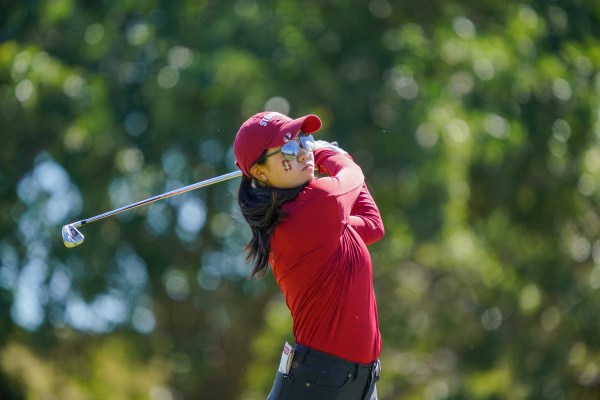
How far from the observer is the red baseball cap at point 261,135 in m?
4.11

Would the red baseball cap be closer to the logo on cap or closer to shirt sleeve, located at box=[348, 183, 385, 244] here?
the logo on cap

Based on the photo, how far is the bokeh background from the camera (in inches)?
443

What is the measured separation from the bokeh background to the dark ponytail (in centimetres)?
657

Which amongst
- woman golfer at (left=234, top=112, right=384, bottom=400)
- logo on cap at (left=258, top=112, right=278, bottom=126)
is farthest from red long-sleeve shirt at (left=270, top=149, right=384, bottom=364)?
logo on cap at (left=258, top=112, right=278, bottom=126)

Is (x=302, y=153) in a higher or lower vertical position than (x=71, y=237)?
higher

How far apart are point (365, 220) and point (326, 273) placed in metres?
0.43

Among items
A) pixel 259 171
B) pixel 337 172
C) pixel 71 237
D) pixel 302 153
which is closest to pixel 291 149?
pixel 302 153

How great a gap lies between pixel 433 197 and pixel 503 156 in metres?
1.48

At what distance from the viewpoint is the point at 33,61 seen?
39.8 feet

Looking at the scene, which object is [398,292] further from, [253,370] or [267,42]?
[267,42]

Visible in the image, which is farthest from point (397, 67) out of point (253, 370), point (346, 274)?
point (346, 274)

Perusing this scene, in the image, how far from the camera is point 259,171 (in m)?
→ 4.18

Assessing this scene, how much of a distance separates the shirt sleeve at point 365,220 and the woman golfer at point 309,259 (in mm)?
119

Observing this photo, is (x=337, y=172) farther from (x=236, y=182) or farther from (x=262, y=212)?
(x=236, y=182)
